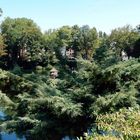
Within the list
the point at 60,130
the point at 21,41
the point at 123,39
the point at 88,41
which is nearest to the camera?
the point at 60,130

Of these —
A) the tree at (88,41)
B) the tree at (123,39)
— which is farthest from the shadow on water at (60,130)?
the tree at (88,41)

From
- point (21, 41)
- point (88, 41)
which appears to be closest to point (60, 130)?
point (88, 41)

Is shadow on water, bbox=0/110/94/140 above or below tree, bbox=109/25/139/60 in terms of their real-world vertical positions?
below

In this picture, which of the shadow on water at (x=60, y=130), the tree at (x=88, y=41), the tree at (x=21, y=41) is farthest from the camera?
the tree at (x=88, y=41)

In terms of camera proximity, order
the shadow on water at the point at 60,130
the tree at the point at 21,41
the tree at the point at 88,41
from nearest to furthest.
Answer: the shadow on water at the point at 60,130
the tree at the point at 21,41
the tree at the point at 88,41

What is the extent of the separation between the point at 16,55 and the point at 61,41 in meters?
6.72

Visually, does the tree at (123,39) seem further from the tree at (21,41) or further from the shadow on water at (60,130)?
the shadow on water at (60,130)

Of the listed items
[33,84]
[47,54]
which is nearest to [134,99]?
[33,84]

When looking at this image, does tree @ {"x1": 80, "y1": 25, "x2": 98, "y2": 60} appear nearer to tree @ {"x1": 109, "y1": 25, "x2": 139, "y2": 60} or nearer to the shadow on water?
tree @ {"x1": 109, "y1": 25, "x2": 139, "y2": 60}

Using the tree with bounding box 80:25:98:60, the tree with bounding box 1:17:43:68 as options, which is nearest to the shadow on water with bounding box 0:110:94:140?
the tree with bounding box 1:17:43:68

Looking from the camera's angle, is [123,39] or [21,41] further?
[21,41]

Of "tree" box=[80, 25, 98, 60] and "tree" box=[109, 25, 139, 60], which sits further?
"tree" box=[80, 25, 98, 60]

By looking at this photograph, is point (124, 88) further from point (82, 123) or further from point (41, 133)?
point (41, 133)

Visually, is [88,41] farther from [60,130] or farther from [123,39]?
[60,130]
